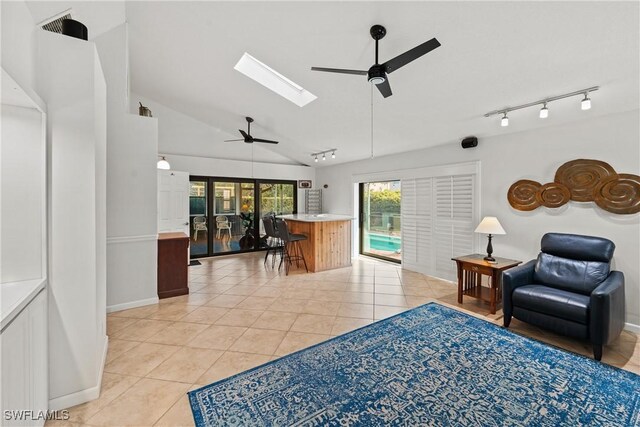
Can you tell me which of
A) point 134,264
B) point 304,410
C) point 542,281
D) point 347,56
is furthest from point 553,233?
point 134,264

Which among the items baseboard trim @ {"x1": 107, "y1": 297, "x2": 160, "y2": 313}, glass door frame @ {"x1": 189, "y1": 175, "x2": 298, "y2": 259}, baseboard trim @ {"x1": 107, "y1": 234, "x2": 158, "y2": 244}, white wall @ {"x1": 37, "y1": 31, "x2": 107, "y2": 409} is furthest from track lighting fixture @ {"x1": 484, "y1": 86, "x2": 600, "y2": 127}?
glass door frame @ {"x1": 189, "y1": 175, "x2": 298, "y2": 259}

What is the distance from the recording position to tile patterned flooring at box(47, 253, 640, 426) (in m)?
1.94

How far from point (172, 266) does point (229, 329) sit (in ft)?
5.19

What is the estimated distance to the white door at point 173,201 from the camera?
218 inches

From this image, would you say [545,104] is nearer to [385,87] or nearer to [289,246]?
[385,87]

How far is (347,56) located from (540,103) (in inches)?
90.2

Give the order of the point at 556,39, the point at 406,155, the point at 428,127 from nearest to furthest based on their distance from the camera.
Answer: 1. the point at 556,39
2. the point at 428,127
3. the point at 406,155

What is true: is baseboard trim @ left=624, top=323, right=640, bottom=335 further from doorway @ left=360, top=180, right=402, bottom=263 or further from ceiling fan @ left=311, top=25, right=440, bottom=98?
ceiling fan @ left=311, top=25, right=440, bottom=98

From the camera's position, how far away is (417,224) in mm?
5348

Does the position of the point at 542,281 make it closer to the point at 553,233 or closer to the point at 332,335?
the point at 553,233

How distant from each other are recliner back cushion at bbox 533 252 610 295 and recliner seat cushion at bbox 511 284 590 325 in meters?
0.12

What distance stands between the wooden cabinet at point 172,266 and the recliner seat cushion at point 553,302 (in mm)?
4265

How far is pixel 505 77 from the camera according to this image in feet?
9.40

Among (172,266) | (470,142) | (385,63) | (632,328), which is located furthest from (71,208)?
(632,328)
